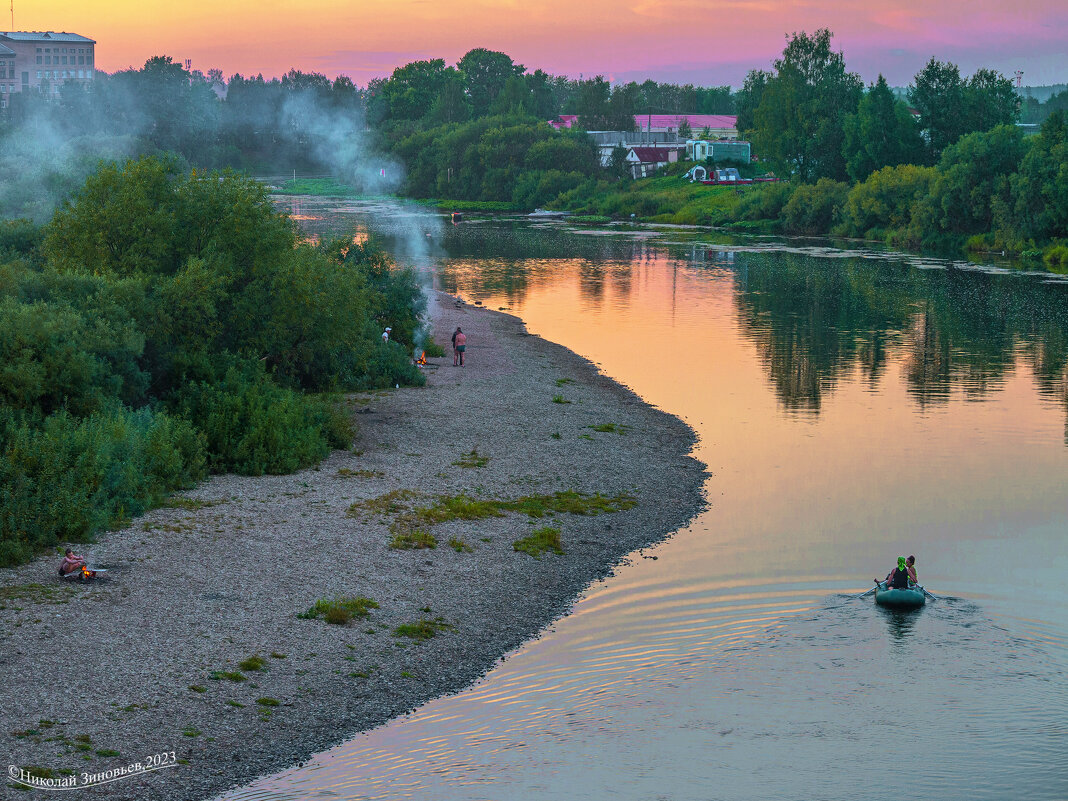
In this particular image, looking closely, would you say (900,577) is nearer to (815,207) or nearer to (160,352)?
(160,352)

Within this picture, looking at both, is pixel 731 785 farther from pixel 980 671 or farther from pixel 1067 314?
pixel 1067 314

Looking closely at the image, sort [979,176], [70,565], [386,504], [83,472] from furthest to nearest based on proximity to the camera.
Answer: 1. [979,176]
2. [386,504]
3. [83,472]
4. [70,565]

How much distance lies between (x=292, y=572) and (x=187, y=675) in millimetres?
5151

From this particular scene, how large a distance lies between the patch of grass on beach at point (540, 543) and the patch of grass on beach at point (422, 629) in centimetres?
454

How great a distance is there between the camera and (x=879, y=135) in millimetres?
135125

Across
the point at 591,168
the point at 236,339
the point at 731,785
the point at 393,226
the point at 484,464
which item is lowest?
the point at 731,785

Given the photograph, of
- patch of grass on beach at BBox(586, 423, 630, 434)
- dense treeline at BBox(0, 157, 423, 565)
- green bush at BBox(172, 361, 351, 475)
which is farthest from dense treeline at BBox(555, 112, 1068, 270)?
green bush at BBox(172, 361, 351, 475)

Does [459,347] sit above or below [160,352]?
below

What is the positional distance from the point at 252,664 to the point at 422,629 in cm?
378

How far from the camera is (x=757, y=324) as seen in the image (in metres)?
70.1

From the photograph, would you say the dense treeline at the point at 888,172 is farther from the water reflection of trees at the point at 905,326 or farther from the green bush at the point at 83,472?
the green bush at the point at 83,472

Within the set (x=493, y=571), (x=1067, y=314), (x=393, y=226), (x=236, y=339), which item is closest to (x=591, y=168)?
(x=393, y=226)

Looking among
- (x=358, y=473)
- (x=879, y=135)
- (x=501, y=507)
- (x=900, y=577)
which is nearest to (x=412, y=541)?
(x=501, y=507)

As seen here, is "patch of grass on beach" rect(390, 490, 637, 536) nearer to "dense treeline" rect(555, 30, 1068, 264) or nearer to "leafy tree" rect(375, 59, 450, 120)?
"dense treeline" rect(555, 30, 1068, 264)
